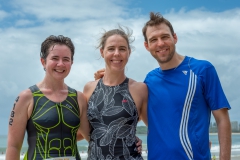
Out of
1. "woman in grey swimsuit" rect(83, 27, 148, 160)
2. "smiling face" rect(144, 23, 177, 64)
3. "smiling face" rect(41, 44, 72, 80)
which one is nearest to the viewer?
"smiling face" rect(41, 44, 72, 80)

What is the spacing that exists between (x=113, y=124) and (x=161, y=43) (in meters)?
1.07

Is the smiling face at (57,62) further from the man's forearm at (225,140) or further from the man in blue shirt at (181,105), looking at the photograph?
the man's forearm at (225,140)

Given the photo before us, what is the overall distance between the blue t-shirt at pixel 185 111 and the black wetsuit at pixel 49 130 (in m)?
0.93

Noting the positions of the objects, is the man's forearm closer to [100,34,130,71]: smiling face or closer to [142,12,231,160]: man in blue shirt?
[142,12,231,160]: man in blue shirt

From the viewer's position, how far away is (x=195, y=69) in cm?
391

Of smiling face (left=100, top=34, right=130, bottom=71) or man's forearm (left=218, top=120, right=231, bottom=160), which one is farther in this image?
smiling face (left=100, top=34, right=130, bottom=71)

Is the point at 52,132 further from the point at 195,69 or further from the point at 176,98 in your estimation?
the point at 195,69

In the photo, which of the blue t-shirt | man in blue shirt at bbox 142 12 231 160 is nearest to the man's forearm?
man in blue shirt at bbox 142 12 231 160

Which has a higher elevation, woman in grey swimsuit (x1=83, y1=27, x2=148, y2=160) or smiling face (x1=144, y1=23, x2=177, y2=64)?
smiling face (x1=144, y1=23, x2=177, y2=64)

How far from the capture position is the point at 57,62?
3822 millimetres

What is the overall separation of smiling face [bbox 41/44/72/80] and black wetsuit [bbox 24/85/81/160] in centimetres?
26

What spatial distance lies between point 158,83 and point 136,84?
1.01 ft

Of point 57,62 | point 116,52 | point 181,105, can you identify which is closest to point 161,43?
point 116,52

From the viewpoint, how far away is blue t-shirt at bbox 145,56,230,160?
12.3 ft
